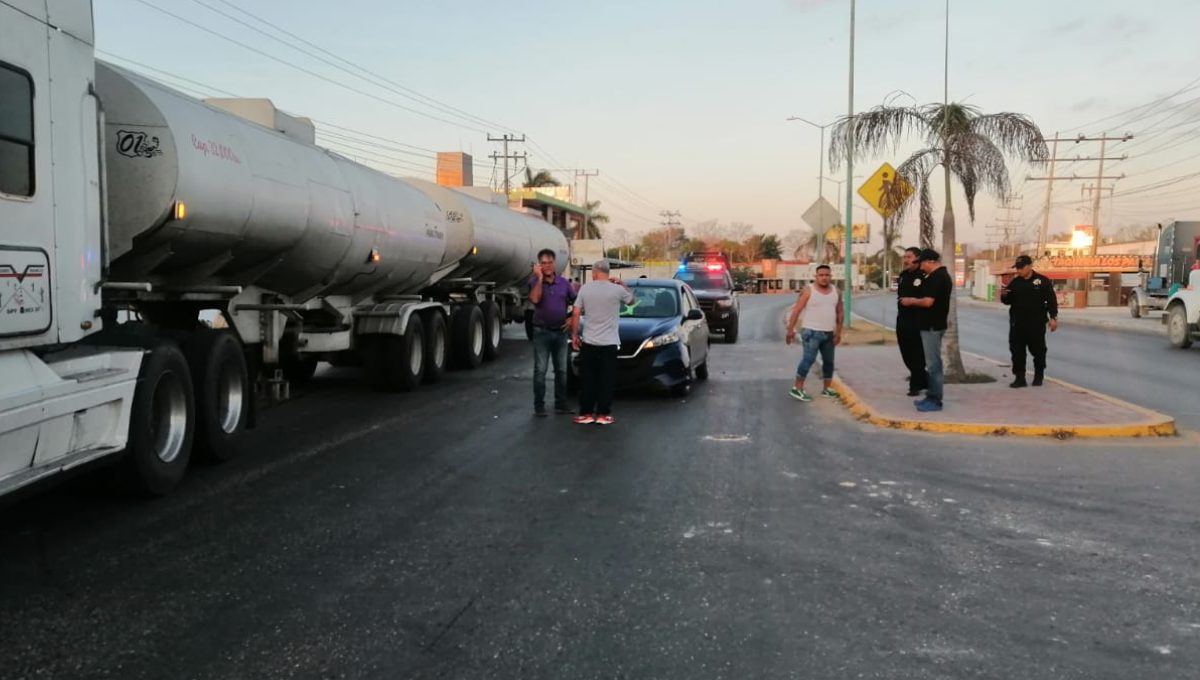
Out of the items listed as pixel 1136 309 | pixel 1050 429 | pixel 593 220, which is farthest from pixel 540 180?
pixel 1050 429

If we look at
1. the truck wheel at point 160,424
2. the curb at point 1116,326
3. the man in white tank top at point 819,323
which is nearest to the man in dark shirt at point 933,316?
the man in white tank top at point 819,323

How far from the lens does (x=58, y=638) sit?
4023mm

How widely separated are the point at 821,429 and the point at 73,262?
684cm

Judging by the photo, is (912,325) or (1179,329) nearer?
(912,325)

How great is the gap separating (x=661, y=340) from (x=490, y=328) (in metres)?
6.44

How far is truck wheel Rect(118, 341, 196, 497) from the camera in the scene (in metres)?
6.32

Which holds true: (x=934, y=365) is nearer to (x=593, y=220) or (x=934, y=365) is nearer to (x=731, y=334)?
(x=731, y=334)

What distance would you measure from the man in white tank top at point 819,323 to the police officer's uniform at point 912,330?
93cm

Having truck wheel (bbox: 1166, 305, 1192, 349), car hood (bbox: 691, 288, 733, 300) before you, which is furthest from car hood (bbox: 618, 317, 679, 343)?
truck wheel (bbox: 1166, 305, 1192, 349)

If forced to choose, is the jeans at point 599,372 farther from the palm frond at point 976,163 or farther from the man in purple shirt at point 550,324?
the palm frond at point 976,163

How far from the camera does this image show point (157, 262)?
24.8 feet

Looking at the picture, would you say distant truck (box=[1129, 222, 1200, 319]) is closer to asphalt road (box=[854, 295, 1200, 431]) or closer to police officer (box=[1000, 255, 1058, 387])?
asphalt road (box=[854, 295, 1200, 431])

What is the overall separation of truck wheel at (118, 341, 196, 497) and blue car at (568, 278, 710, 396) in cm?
522

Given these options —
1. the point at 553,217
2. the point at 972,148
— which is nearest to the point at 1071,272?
the point at 553,217
